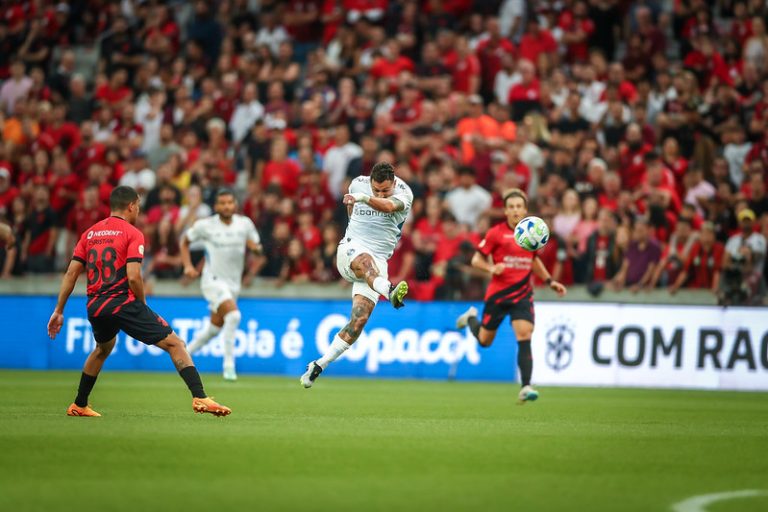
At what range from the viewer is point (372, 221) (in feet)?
46.4

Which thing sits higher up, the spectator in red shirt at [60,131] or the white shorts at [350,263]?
the spectator in red shirt at [60,131]

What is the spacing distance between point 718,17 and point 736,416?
13.8m

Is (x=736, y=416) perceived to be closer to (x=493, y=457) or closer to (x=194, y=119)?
(x=493, y=457)

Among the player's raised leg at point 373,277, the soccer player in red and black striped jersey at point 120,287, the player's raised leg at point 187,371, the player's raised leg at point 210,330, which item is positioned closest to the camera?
the soccer player in red and black striped jersey at point 120,287

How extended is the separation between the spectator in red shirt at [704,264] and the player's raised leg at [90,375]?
1165 cm

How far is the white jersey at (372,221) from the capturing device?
14.1 meters

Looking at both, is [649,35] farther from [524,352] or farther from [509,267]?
[524,352]

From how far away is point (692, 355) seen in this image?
20.0m

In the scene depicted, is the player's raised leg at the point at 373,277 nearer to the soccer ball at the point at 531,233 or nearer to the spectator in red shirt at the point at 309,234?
the soccer ball at the point at 531,233

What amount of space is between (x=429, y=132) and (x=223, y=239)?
6.39 m

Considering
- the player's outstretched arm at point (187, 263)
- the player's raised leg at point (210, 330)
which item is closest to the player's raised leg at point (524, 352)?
the player's outstretched arm at point (187, 263)

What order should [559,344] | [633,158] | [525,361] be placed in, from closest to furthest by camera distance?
[525,361]
[559,344]
[633,158]

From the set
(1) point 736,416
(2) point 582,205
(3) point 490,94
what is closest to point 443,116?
(3) point 490,94

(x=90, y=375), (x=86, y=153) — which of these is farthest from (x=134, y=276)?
(x=86, y=153)
